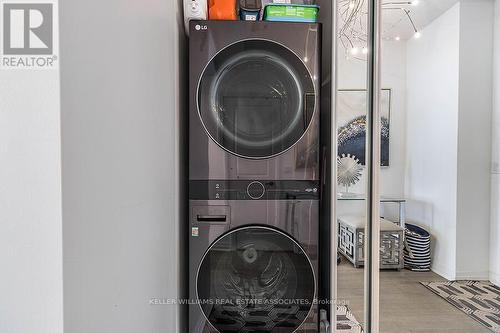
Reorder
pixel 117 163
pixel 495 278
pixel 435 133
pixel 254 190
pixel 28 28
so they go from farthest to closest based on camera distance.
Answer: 1. pixel 254 190
2. pixel 435 133
3. pixel 495 278
4. pixel 117 163
5. pixel 28 28

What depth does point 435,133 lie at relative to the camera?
1.17m

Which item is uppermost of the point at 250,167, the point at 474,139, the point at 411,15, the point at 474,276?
the point at 411,15

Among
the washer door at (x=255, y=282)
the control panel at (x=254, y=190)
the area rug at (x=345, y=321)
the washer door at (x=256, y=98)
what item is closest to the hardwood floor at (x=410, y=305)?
the area rug at (x=345, y=321)

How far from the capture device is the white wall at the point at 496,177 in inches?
40.7

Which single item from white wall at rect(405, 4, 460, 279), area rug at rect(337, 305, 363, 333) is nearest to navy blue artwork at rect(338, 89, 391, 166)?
white wall at rect(405, 4, 460, 279)

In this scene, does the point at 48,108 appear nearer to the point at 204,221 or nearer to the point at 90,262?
the point at 90,262

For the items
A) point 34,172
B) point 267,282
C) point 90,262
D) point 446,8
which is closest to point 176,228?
point 267,282

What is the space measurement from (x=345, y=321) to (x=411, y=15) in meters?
1.37

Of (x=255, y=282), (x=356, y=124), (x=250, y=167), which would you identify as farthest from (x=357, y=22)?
(x=255, y=282)

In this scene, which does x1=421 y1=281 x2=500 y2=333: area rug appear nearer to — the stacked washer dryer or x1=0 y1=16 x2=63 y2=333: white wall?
the stacked washer dryer

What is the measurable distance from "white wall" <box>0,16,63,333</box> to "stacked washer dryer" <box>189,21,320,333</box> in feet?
2.46

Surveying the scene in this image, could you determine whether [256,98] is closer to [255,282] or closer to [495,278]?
[255,282]

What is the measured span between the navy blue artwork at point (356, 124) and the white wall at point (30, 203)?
1.09 m

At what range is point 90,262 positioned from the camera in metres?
0.63
